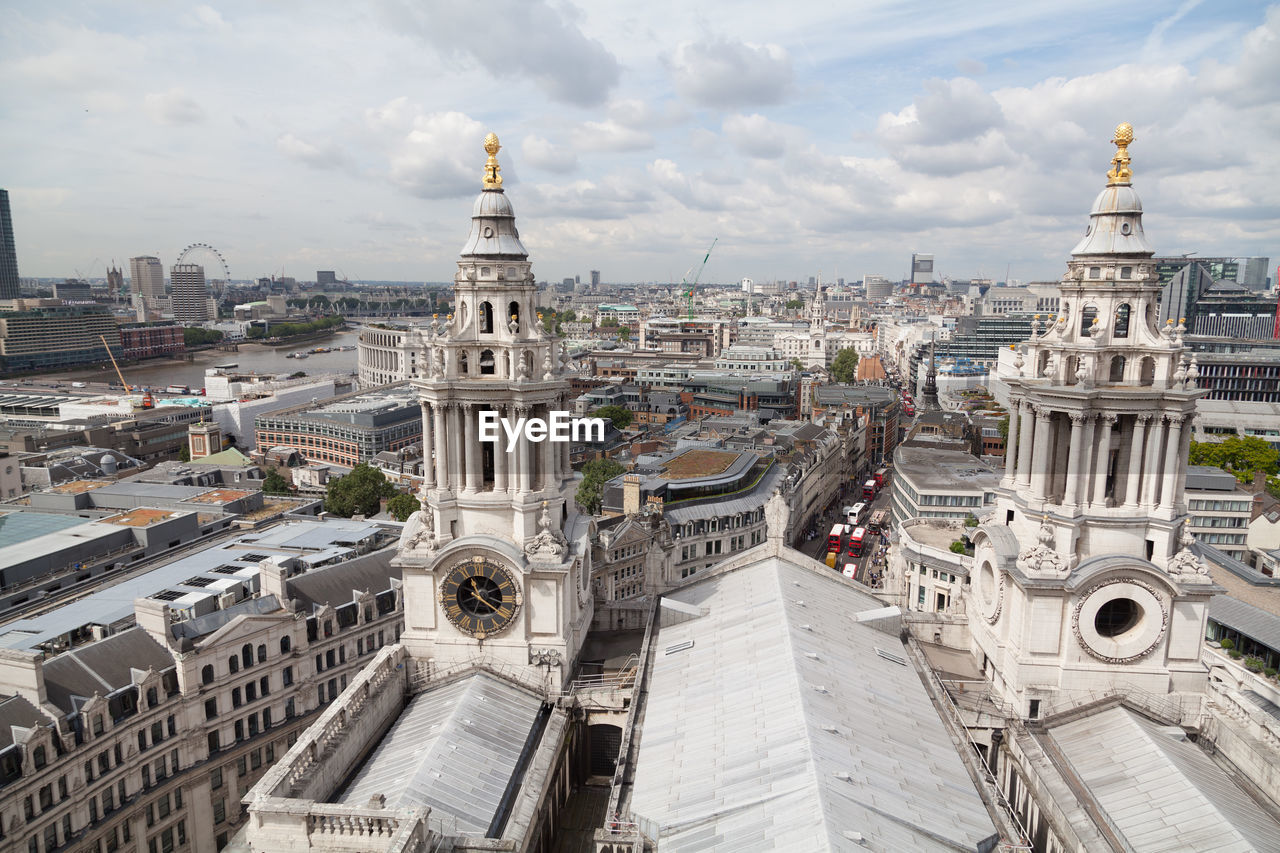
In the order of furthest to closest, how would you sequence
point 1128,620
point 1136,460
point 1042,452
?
point 1042,452, point 1128,620, point 1136,460

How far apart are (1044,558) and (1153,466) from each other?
5.52 meters

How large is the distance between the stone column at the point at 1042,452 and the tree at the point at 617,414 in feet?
371

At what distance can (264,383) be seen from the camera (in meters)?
177

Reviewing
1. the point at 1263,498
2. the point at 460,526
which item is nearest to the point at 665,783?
the point at 460,526

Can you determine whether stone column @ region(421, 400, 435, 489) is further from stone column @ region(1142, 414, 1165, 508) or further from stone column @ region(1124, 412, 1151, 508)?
stone column @ region(1142, 414, 1165, 508)

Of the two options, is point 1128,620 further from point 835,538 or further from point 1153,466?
point 835,538

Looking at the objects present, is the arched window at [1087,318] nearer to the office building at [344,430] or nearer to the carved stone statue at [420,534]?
the carved stone statue at [420,534]

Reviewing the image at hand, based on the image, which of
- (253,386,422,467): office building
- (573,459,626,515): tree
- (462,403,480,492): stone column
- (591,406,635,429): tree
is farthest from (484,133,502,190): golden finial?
(591,406,635,429): tree

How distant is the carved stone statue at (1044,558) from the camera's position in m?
31.8

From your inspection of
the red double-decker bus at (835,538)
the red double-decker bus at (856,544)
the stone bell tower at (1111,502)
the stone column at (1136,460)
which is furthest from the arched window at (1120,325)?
the red double-decker bus at (835,538)

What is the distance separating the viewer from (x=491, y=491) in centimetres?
3478

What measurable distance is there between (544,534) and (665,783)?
11547 millimetres

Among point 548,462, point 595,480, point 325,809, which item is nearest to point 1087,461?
point 548,462

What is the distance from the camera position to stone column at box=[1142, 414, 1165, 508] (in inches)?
1245
